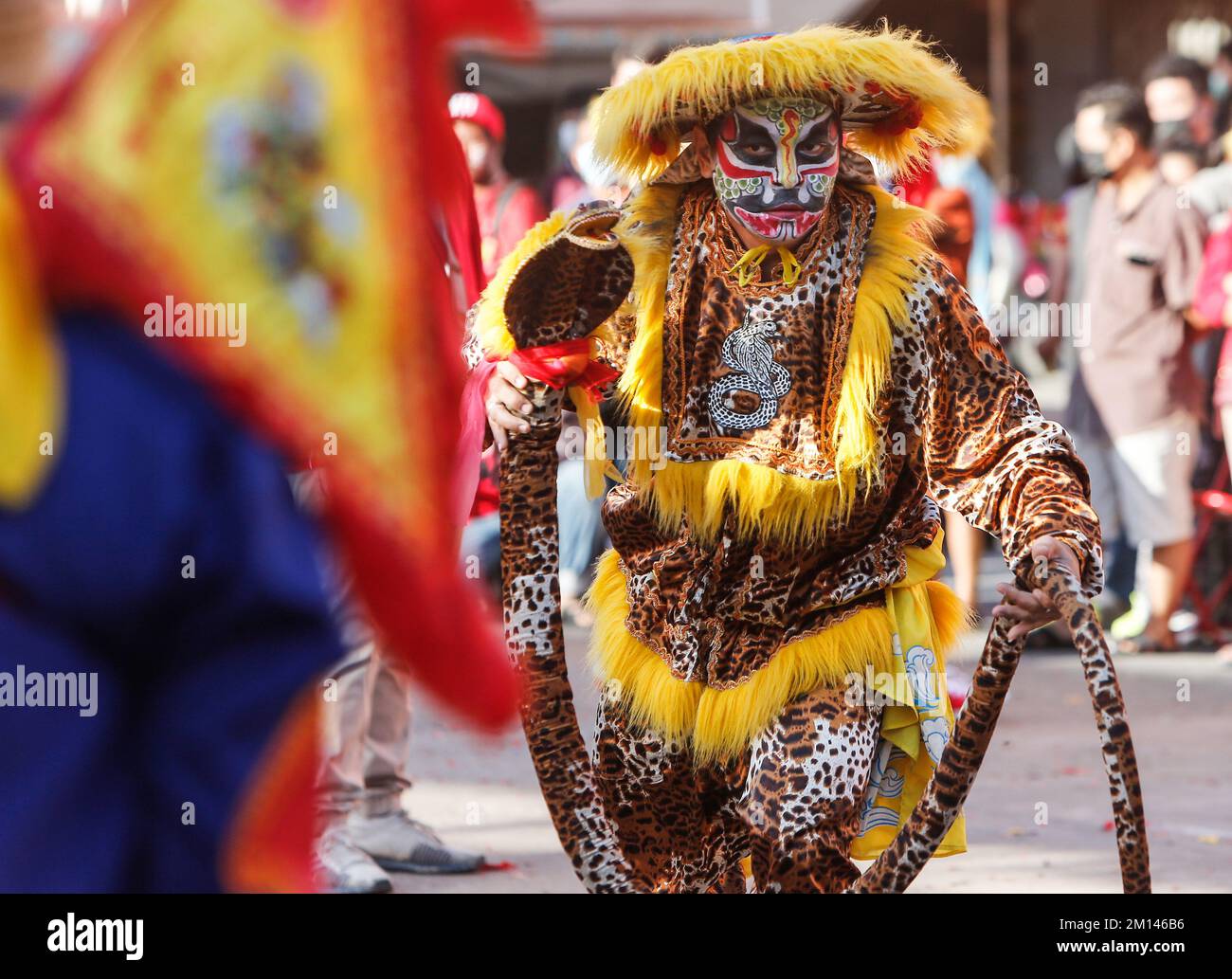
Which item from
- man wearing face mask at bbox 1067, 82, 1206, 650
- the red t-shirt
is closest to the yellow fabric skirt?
the red t-shirt

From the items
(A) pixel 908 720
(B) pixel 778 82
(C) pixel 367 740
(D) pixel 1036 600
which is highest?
(B) pixel 778 82

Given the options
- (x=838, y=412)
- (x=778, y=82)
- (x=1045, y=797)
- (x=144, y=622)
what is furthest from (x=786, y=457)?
(x=1045, y=797)

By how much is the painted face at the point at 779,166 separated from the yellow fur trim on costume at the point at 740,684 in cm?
72

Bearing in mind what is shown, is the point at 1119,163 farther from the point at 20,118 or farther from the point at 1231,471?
the point at 20,118

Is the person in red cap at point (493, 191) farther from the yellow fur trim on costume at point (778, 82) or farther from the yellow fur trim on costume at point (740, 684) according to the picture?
the yellow fur trim on costume at point (740, 684)

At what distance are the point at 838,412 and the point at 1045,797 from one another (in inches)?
110

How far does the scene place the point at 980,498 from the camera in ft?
10.4

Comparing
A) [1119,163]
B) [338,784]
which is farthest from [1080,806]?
[1119,163]

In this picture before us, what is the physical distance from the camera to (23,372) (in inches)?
40.4

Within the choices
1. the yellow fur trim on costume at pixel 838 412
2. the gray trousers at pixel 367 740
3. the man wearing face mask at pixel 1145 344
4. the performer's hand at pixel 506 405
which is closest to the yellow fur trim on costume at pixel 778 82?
the yellow fur trim on costume at pixel 838 412

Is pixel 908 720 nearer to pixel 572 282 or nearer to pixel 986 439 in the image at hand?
pixel 986 439

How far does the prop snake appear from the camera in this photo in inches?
118

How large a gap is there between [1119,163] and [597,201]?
4.95 meters

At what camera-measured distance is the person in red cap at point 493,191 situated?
5.82m
